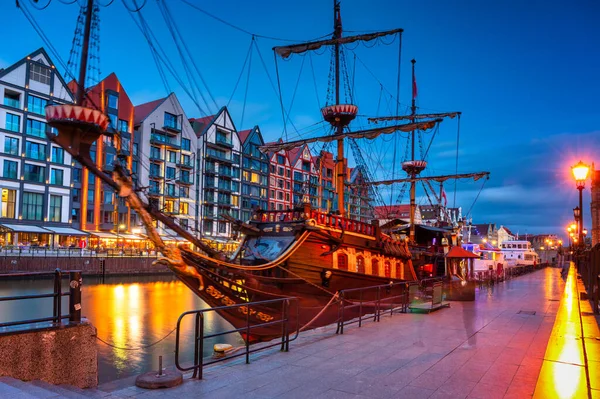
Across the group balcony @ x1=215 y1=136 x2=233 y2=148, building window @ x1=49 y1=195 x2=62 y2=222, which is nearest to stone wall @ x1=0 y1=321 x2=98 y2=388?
building window @ x1=49 y1=195 x2=62 y2=222

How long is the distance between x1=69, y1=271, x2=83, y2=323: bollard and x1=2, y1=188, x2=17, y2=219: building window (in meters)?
48.8

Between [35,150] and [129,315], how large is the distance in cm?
3432

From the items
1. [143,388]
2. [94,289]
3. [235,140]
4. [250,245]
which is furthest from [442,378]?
[235,140]

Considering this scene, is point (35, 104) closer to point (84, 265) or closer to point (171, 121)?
point (171, 121)

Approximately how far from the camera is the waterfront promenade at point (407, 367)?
6.54 m

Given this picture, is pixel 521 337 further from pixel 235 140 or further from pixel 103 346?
pixel 235 140

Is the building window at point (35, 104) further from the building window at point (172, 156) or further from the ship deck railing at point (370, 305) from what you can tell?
the ship deck railing at point (370, 305)

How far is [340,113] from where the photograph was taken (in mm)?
30438

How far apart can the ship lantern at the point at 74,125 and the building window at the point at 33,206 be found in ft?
147

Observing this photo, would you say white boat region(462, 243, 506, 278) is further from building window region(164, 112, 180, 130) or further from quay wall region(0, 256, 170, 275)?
building window region(164, 112, 180, 130)

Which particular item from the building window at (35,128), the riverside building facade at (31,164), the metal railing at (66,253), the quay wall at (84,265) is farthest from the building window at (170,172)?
the building window at (35,128)

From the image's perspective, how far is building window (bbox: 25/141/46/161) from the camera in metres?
50.3

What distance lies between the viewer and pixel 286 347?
9094 mm

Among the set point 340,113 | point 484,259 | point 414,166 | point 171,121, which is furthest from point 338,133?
point 171,121
